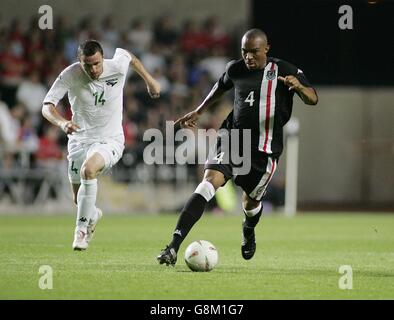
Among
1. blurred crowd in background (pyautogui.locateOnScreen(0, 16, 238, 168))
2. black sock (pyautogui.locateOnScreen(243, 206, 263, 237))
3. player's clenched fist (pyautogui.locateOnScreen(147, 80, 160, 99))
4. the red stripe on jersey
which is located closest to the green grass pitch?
black sock (pyautogui.locateOnScreen(243, 206, 263, 237))

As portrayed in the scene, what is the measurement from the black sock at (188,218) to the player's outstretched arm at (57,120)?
142 cm

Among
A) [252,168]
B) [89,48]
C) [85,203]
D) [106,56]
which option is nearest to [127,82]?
[106,56]

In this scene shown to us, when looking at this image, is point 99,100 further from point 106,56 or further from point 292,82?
point 106,56

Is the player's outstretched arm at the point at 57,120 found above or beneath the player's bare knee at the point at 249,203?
above

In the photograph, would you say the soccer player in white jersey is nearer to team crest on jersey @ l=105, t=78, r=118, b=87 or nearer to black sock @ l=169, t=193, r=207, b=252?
team crest on jersey @ l=105, t=78, r=118, b=87

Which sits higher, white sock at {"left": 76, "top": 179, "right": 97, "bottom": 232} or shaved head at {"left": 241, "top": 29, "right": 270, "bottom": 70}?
shaved head at {"left": 241, "top": 29, "right": 270, "bottom": 70}

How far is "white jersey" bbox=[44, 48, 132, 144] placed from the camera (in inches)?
421

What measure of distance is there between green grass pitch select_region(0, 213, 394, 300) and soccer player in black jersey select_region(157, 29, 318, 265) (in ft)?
2.56

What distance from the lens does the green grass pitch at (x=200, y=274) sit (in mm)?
7492

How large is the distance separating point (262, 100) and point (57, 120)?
2182 millimetres

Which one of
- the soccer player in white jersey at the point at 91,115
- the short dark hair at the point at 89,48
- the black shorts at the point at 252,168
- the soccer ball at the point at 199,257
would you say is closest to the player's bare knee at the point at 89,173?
the soccer player in white jersey at the point at 91,115

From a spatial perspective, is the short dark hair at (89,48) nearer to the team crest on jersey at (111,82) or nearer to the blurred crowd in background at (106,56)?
the team crest on jersey at (111,82)

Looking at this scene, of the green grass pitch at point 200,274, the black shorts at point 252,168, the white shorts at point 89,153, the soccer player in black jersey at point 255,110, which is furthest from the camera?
the white shorts at point 89,153

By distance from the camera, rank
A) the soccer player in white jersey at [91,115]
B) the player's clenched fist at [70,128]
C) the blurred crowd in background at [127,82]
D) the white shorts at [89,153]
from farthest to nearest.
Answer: the blurred crowd in background at [127,82]
the white shorts at [89,153]
the soccer player in white jersey at [91,115]
the player's clenched fist at [70,128]
